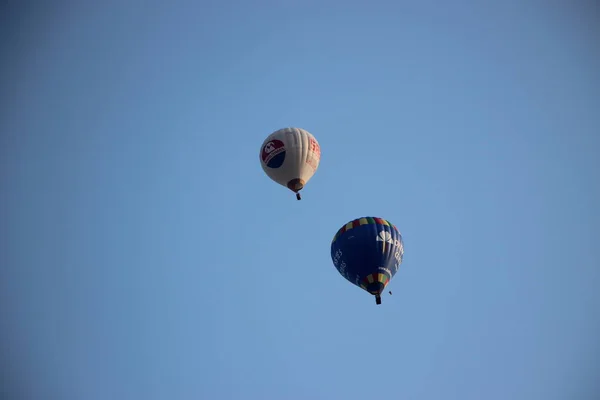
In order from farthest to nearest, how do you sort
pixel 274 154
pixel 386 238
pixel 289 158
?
pixel 274 154, pixel 289 158, pixel 386 238

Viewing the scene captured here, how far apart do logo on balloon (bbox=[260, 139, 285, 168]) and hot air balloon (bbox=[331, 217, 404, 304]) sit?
421 cm

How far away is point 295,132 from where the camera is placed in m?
22.4

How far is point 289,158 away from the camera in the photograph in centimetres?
2159

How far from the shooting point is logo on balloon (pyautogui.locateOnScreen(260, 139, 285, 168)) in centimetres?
2164

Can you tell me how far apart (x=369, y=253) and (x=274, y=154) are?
20.1 feet

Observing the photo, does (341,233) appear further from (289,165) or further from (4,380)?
(4,380)

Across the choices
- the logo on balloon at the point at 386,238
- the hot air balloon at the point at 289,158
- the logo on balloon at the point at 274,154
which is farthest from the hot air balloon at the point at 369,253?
the logo on balloon at the point at 274,154

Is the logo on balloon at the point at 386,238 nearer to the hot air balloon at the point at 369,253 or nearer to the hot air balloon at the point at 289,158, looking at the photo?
the hot air balloon at the point at 369,253

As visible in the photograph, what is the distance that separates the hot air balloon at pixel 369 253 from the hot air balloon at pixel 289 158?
3.29 m

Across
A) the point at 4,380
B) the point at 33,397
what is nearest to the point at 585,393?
the point at 33,397

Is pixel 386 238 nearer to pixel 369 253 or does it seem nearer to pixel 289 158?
pixel 369 253

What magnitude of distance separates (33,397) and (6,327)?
24493mm

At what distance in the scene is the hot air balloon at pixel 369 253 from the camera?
19.0 metres

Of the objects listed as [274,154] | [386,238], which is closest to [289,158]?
[274,154]
